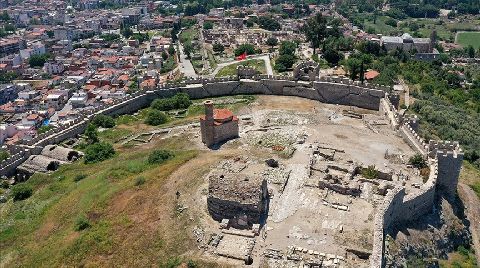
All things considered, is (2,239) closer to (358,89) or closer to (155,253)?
(155,253)

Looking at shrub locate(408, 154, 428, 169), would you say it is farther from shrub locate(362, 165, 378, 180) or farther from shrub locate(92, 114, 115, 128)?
shrub locate(92, 114, 115, 128)

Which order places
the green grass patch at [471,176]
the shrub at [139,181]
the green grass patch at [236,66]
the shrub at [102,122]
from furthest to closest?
the green grass patch at [236,66]
the shrub at [102,122]
the green grass patch at [471,176]
the shrub at [139,181]

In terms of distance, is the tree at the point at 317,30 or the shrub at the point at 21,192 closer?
the shrub at the point at 21,192

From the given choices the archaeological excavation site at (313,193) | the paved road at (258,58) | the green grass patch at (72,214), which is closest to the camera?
the archaeological excavation site at (313,193)

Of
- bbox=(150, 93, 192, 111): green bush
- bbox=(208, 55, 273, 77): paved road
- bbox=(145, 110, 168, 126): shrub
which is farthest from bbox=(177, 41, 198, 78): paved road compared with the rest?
bbox=(145, 110, 168, 126): shrub

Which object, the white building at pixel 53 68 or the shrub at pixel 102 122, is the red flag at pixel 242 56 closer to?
the shrub at pixel 102 122

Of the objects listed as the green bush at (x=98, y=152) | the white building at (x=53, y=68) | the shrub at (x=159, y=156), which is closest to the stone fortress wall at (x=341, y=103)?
the green bush at (x=98, y=152)

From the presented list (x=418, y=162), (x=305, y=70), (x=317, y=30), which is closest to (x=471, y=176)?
(x=418, y=162)
